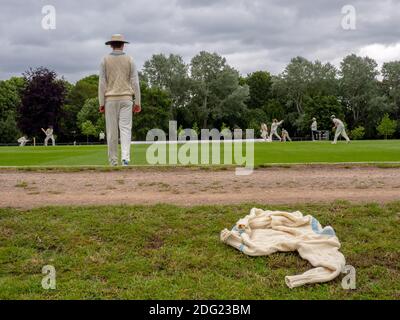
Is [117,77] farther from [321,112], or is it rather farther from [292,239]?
[321,112]

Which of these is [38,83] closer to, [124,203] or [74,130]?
[74,130]

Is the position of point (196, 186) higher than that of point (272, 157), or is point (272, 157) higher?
point (272, 157)

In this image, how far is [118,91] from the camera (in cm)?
1281

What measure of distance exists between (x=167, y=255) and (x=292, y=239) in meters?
1.56

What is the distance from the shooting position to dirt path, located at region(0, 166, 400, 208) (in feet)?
27.9

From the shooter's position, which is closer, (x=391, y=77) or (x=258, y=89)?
(x=391, y=77)

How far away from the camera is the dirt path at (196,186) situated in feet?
27.9

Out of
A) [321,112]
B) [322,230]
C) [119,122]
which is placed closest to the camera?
[322,230]

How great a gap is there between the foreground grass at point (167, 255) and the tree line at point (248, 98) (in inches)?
2571

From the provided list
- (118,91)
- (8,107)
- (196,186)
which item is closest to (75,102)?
(8,107)

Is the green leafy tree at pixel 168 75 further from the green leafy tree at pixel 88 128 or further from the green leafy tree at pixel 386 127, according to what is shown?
the green leafy tree at pixel 386 127

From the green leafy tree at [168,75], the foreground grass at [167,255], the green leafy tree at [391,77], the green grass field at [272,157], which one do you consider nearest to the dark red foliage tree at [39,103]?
the green leafy tree at [168,75]

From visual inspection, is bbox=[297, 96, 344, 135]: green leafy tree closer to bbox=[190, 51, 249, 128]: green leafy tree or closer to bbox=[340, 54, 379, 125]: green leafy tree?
bbox=[340, 54, 379, 125]: green leafy tree
